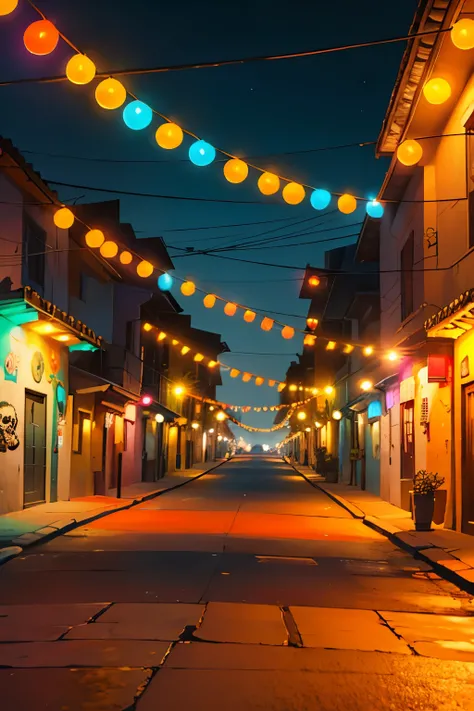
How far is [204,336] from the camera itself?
67.5 m

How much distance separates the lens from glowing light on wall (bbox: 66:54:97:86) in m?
8.63

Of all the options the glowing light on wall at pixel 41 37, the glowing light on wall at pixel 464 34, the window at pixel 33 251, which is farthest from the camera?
the window at pixel 33 251

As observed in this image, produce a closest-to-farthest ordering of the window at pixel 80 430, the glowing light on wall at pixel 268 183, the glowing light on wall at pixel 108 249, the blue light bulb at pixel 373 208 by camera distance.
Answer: the glowing light on wall at pixel 268 183 → the blue light bulb at pixel 373 208 → the glowing light on wall at pixel 108 249 → the window at pixel 80 430

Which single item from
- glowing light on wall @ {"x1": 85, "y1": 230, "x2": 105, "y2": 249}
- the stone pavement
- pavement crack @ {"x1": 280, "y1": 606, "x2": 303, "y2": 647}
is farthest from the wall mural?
pavement crack @ {"x1": 280, "y1": 606, "x2": 303, "y2": 647}

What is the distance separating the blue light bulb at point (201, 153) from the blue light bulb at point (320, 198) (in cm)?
214

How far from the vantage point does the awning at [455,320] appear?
12742 mm

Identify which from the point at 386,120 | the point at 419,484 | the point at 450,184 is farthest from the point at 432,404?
the point at 386,120

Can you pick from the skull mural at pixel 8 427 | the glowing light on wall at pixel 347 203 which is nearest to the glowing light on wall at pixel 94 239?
the skull mural at pixel 8 427

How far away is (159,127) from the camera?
10734 millimetres

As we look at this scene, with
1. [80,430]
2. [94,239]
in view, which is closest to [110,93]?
[94,239]

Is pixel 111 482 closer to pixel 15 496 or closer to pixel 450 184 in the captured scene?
pixel 15 496

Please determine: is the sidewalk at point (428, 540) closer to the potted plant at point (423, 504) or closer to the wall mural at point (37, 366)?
the potted plant at point (423, 504)

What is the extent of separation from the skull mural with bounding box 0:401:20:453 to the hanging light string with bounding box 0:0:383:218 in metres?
8.07

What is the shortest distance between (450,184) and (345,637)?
11.1 meters
